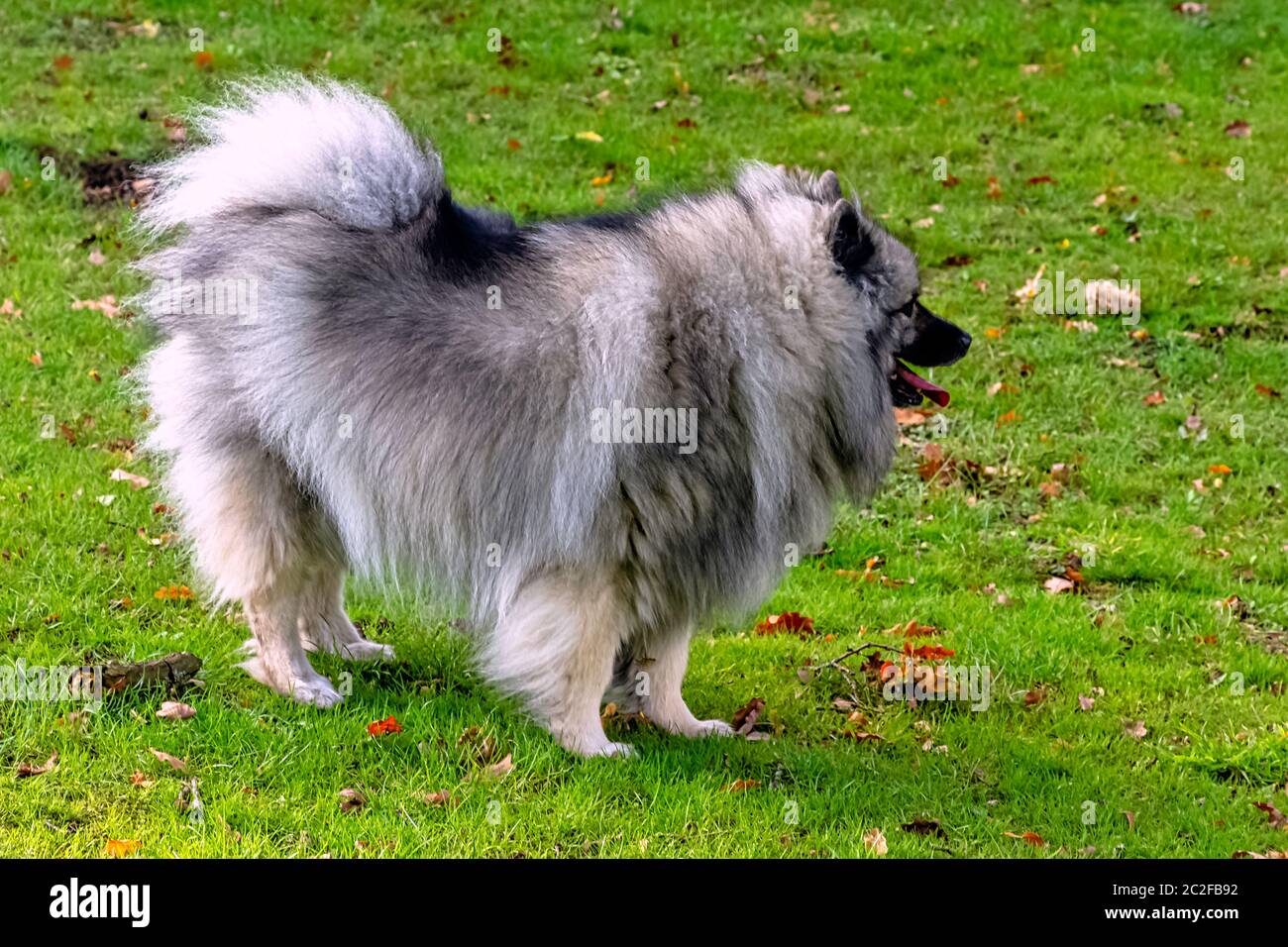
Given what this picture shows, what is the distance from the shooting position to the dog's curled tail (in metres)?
4.69

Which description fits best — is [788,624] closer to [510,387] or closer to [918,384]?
[918,384]

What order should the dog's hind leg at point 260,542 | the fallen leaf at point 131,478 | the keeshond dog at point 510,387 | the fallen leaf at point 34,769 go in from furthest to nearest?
the fallen leaf at point 131,478
the dog's hind leg at point 260,542
the keeshond dog at point 510,387
the fallen leaf at point 34,769

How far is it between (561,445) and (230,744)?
145cm

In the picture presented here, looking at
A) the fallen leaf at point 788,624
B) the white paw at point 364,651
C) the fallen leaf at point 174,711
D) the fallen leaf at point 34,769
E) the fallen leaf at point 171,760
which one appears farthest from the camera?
the fallen leaf at point 788,624

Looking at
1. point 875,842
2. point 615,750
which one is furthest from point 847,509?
point 875,842

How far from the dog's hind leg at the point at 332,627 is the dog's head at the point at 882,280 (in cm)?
216

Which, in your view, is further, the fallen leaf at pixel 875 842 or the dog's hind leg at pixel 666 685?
the dog's hind leg at pixel 666 685

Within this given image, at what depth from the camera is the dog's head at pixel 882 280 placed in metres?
4.70

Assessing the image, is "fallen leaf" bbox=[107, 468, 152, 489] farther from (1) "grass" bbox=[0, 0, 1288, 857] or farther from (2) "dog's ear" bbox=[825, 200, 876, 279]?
(2) "dog's ear" bbox=[825, 200, 876, 279]

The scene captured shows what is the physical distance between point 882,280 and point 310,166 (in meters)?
2.00

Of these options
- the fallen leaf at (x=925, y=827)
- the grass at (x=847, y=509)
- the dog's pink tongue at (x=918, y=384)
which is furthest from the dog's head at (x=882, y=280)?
the fallen leaf at (x=925, y=827)

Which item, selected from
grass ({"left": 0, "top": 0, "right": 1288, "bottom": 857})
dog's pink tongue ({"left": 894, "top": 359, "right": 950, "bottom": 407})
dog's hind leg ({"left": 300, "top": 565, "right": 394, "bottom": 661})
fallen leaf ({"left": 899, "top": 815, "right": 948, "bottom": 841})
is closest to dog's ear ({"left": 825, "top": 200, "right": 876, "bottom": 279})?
dog's pink tongue ({"left": 894, "top": 359, "right": 950, "bottom": 407})

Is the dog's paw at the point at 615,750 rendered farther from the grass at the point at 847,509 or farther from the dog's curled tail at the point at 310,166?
the dog's curled tail at the point at 310,166
